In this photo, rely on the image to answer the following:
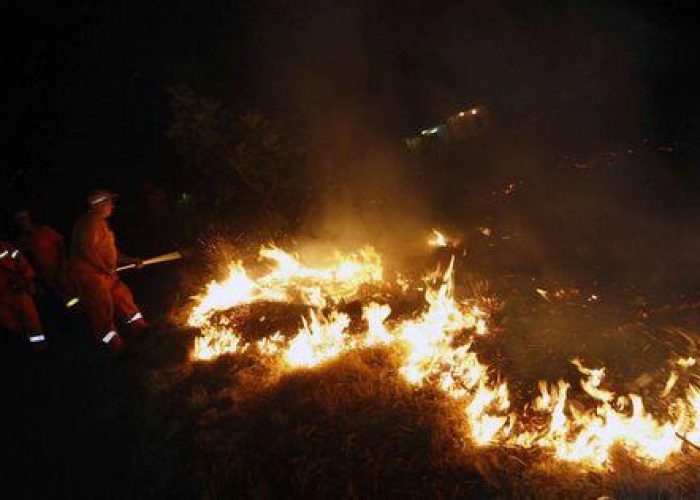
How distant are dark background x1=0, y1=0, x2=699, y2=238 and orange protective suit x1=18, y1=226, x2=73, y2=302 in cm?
373

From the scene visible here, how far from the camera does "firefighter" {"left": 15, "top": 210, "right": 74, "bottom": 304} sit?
946 centimetres

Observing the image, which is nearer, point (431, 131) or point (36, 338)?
point (36, 338)

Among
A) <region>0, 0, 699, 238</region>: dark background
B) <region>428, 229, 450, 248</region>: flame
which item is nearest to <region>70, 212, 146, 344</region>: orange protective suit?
<region>0, 0, 699, 238</region>: dark background

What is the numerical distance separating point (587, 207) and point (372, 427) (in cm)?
507

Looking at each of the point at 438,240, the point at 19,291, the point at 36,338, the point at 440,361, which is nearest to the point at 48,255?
the point at 19,291

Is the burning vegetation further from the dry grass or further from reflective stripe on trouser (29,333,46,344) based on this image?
reflective stripe on trouser (29,333,46,344)

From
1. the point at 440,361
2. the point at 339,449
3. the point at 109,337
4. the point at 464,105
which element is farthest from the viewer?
the point at 464,105

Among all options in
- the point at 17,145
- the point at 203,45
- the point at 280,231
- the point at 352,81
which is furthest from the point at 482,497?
the point at 17,145

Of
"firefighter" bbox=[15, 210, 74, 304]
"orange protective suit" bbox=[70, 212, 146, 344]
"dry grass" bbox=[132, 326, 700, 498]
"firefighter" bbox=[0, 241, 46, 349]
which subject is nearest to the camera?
"dry grass" bbox=[132, 326, 700, 498]

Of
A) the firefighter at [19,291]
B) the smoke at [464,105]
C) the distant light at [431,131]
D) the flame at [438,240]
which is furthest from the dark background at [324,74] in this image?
the firefighter at [19,291]

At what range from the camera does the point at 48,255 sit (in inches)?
378

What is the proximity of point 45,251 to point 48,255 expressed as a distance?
0.29ft

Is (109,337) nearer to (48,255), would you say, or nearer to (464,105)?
(48,255)

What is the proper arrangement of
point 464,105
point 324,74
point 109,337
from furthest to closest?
point 324,74 < point 464,105 < point 109,337
